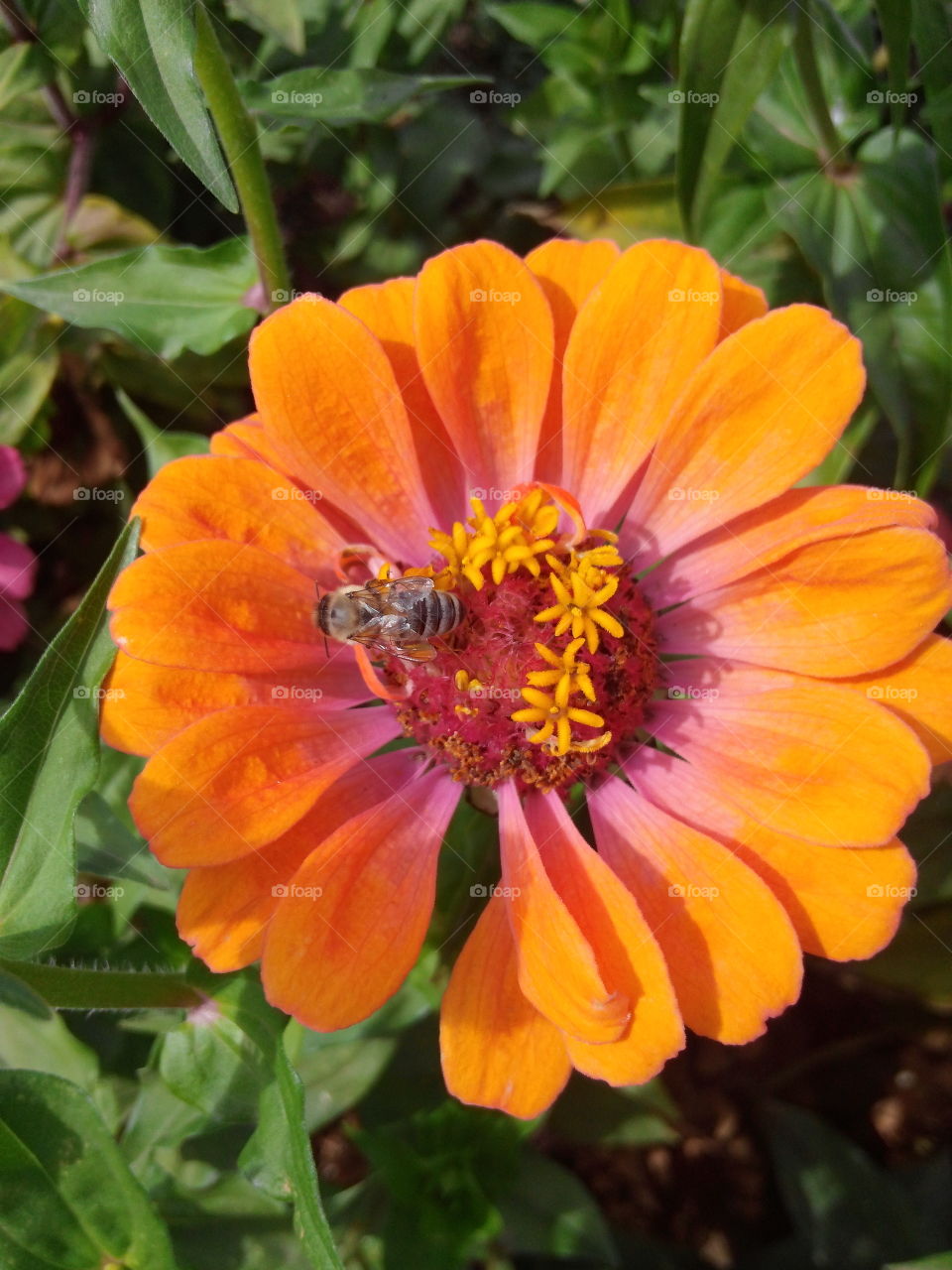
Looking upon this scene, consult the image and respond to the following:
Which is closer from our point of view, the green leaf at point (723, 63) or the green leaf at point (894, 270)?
the green leaf at point (723, 63)

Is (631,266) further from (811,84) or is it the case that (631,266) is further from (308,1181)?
(308,1181)

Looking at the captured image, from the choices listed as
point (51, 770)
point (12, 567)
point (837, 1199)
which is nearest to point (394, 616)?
point (51, 770)

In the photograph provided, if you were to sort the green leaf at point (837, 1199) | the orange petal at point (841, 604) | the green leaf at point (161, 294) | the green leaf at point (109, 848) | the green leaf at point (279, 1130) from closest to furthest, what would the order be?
the green leaf at point (279, 1130) → the orange petal at point (841, 604) → the green leaf at point (109, 848) → the green leaf at point (161, 294) → the green leaf at point (837, 1199)

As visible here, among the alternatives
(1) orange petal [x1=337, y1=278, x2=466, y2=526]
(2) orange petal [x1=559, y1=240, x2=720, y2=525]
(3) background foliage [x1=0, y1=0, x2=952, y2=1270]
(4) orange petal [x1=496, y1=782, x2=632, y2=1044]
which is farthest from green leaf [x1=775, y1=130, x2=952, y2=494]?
(4) orange petal [x1=496, y1=782, x2=632, y2=1044]

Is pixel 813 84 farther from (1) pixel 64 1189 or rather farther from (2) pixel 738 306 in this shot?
(1) pixel 64 1189

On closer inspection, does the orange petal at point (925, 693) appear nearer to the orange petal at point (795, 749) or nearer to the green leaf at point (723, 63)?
the orange petal at point (795, 749)

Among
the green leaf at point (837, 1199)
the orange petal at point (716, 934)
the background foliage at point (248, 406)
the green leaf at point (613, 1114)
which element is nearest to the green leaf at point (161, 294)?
the background foliage at point (248, 406)
